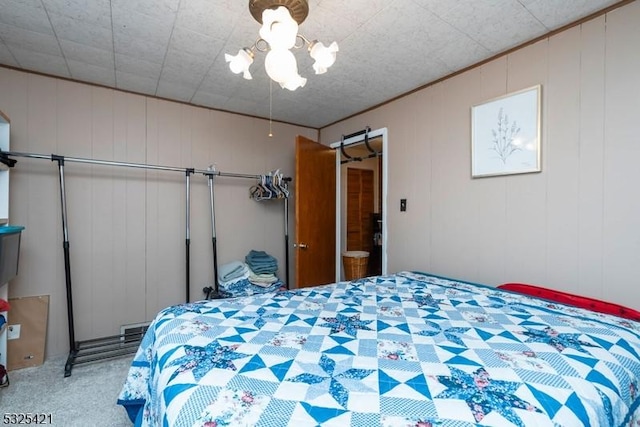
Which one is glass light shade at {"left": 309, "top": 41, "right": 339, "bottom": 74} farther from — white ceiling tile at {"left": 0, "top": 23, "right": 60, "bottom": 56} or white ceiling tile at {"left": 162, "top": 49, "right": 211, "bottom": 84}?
white ceiling tile at {"left": 0, "top": 23, "right": 60, "bottom": 56}

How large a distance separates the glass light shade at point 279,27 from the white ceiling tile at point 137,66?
1400 mm

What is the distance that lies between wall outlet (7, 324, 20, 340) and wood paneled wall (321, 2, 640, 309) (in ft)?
10.6

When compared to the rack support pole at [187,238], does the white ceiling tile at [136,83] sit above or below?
above

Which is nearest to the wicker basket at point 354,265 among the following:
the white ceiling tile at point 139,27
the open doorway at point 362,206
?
the open doorway at point 362,206

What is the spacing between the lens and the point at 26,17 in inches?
67.4

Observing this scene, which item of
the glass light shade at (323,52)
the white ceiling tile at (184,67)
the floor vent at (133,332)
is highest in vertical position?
the white ceiling tile at (184,67)

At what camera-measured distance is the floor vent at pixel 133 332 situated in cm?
264

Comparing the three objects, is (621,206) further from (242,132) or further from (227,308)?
(242,132)

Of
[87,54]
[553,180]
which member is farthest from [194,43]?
[553,180]

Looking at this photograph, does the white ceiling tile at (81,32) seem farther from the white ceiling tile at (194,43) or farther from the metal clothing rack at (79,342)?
the metal clothing rack at (79,342)

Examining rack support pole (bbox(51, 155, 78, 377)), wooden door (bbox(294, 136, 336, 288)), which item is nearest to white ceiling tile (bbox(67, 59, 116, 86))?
rack support pole (bbox(51, 155, 78, 377))

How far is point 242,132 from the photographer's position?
3.39m

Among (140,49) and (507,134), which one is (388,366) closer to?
(507,134)

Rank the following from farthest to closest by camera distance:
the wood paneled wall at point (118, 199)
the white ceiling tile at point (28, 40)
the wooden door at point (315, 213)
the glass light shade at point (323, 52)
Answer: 1. the wooden door at point (315, 213)
2. the wood paneled wall at point (118, 199)
3. the white ceiling tile at point (28, 40)
4. the glass light shade at point (323, 52)
